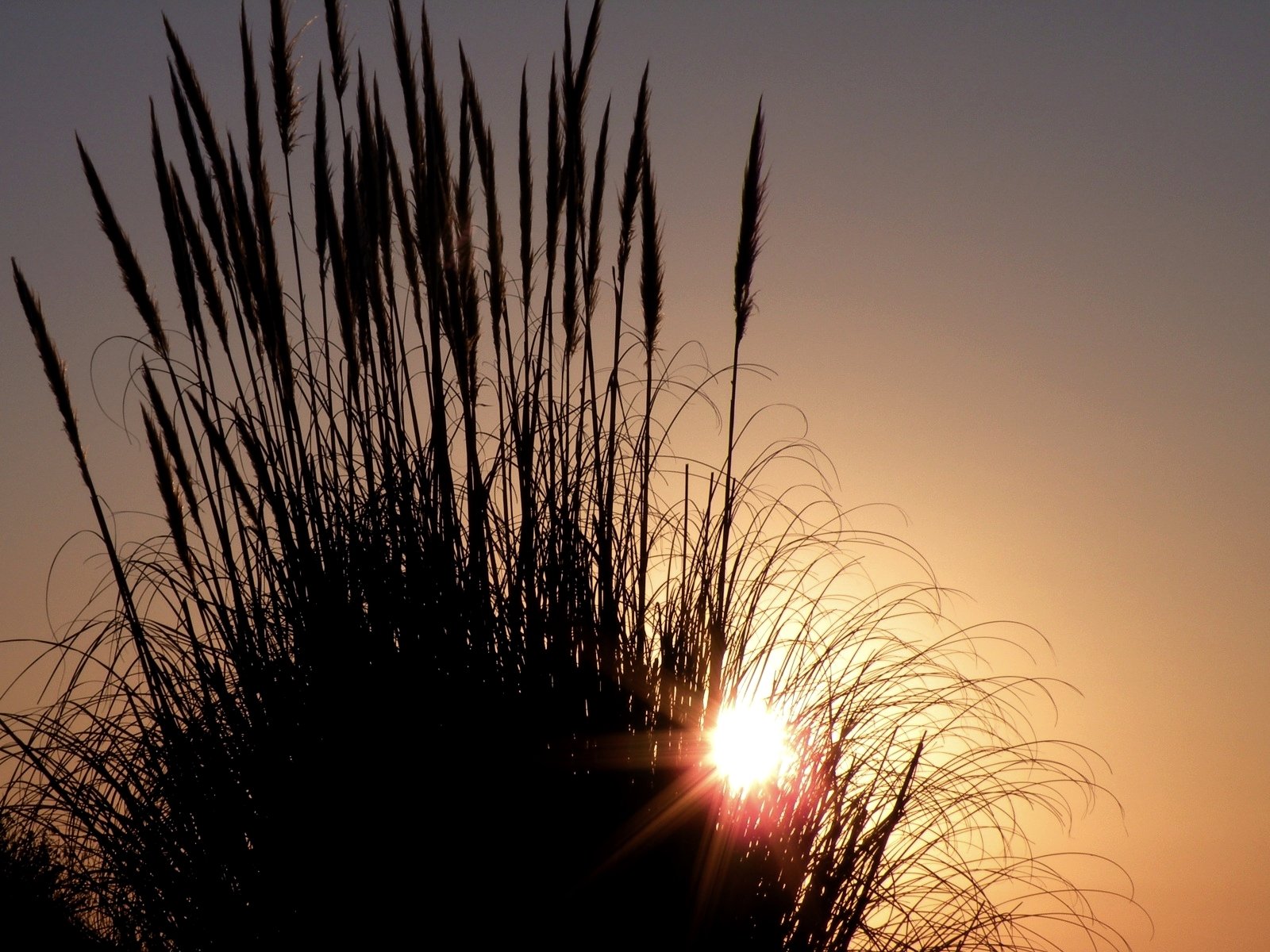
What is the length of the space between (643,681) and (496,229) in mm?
1027

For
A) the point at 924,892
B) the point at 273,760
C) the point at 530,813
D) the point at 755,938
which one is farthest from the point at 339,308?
the point at 924,892

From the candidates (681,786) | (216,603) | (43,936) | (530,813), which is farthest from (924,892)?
(43,936)

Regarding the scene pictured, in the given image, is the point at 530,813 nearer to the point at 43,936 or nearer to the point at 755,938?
the point at 755,938

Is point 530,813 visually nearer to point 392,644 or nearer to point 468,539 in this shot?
point 392,644

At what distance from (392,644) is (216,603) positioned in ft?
1.37

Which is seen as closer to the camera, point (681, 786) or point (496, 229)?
point (681, 786)

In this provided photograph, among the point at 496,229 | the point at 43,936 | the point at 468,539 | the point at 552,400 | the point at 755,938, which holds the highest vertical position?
the point at 496,229

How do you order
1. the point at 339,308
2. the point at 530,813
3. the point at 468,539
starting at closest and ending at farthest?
the point at 530,813, the point at 468,539, the point at 339,308

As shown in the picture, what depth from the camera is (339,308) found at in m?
2.47

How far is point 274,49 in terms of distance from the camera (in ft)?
7.94

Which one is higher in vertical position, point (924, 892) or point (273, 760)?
point (924, 892)

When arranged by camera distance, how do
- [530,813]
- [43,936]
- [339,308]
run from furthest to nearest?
[339,308], [43,936], [530,813]

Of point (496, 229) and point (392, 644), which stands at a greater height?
point (496, 229)

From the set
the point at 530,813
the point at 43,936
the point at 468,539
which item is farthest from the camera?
the point at 468,539
